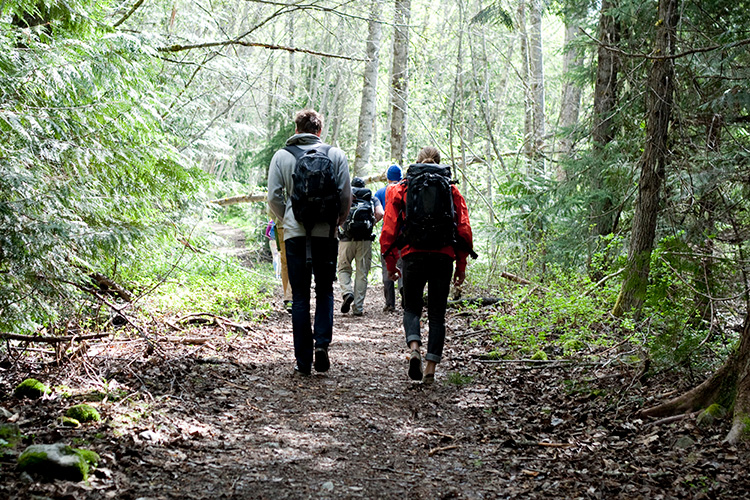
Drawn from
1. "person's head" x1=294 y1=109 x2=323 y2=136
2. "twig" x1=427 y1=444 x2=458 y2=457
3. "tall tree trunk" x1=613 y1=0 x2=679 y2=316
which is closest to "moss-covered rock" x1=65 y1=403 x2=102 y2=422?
"twig" x1=427 y1=444 x2=458 y2=457

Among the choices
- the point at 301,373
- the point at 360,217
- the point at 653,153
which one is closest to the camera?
the point at 301,373

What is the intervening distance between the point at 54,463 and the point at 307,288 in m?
3.03

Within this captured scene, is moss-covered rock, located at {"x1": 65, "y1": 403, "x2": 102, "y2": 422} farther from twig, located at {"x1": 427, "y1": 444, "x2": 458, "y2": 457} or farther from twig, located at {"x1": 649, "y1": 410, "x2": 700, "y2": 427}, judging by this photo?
twig, located at {"x1": 649, "y1": 410, "x2": 700, "y2": 427}

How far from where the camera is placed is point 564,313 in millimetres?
6719

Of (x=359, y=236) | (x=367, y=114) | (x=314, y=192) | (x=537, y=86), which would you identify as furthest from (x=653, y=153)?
(x=367, y=114)

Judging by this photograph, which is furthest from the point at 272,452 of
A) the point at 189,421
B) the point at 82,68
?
the point at 82,68

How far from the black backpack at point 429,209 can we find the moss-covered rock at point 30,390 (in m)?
3.16

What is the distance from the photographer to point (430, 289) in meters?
5.65

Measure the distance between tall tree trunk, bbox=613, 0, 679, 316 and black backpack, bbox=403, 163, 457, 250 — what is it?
70.5 inches

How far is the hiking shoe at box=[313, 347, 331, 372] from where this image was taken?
579cm

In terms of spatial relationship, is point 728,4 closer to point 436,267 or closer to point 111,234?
point 436,267

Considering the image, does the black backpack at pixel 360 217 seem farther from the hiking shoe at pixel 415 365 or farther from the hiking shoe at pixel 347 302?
the hiking shoe at pixel 415 365

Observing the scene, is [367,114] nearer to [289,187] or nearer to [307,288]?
[289,187]

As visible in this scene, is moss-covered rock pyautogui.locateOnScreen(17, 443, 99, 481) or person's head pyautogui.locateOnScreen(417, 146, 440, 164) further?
person's head pyautogui.locateOnScreen(417, 146, 440, 164)
